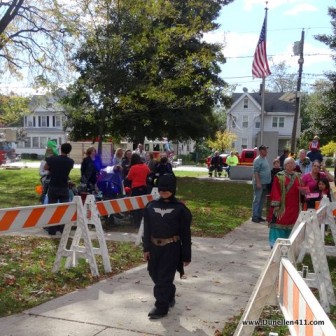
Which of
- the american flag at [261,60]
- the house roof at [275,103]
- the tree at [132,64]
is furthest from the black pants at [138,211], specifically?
the house roof at [275,103]

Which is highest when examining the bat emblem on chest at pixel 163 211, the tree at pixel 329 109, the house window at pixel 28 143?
the tree at pixel 329 109

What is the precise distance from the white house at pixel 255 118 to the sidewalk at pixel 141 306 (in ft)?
201

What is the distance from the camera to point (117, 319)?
5.11 meters

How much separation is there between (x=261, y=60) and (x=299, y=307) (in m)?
20.3

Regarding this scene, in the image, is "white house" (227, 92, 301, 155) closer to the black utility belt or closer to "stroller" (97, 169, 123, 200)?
"stroller" (97, 169, 123, 200)

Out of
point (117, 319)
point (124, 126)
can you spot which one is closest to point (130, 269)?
point (117, 319)

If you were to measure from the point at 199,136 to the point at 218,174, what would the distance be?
15.2 ft

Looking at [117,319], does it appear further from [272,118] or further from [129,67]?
[272,118]

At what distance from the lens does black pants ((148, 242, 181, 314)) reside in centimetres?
521

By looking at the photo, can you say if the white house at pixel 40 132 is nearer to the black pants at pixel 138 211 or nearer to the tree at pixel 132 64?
the tree at pixel 132 64

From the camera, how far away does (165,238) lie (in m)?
5.20

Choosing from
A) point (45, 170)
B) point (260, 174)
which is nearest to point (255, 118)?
point (260, 174)

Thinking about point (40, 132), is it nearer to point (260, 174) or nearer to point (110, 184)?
point (110, 184)

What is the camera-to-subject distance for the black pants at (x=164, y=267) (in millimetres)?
5207
